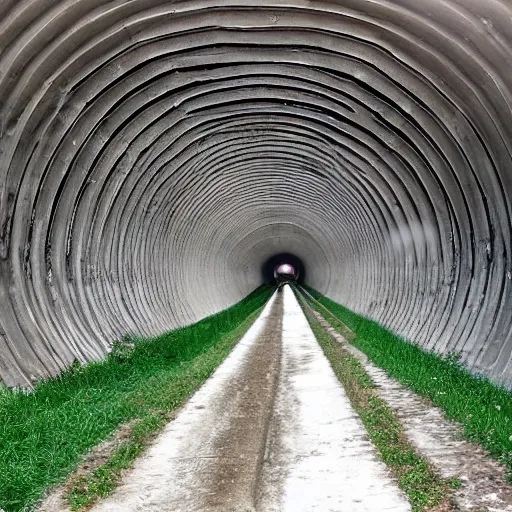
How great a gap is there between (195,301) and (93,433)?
52.8ft

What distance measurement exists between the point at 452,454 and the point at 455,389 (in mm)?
2620

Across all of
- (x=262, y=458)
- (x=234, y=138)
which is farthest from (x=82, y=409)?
(x=234, y=138)

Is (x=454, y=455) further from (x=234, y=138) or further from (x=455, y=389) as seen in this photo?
(x=234, y=138)

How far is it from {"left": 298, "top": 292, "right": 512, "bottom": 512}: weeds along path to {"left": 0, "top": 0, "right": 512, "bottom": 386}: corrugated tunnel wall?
1.47m

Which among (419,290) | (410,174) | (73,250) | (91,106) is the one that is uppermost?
(91,106)

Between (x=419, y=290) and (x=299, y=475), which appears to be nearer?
(x=299, y=475)

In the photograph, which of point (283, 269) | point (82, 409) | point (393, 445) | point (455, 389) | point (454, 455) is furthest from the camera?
point (283, 269)

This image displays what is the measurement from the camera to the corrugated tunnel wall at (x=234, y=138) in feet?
25.0

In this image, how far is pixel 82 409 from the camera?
23.7 ft

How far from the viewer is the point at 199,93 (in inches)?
409

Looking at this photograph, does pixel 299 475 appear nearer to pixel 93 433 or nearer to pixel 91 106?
pixel 93 433

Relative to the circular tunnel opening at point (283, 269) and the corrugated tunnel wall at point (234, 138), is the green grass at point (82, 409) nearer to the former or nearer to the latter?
the corrugated tunnel wall at point (234, 138)

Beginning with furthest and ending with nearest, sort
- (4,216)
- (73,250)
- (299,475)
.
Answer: (73,250), (4,216), (299,475)

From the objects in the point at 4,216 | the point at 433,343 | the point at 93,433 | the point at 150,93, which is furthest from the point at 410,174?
the point at 93,433
